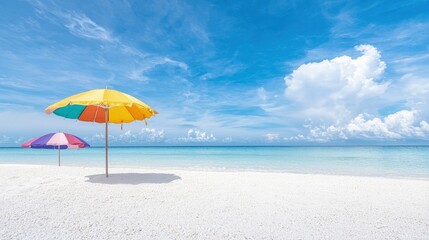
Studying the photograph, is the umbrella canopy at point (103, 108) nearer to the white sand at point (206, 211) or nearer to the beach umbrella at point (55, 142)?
the white sand at point (206, 211)

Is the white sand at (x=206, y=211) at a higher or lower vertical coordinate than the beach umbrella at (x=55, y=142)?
lower

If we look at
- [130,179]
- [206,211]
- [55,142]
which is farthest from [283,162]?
[206,211]

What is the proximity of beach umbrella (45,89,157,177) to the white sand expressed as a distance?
195 cm

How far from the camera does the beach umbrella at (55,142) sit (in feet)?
31.5

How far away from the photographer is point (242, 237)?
2957 millimetres

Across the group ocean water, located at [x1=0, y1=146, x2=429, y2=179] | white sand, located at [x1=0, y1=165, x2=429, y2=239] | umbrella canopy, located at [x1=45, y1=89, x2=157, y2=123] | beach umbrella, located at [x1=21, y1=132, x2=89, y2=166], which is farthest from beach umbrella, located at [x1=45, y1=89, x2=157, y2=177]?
ocean water, located at [x1=0, y1=146, x2=429, y2=179]

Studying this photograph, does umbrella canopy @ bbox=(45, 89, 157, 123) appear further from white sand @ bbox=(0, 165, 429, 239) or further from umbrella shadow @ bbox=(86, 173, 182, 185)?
white sand @ bbox=(0, 165, 429, 239)

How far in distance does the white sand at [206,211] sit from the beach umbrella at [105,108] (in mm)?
1951

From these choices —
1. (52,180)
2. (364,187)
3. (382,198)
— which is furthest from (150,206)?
(364,187)

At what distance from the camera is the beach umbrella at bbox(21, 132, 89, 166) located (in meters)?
9.61

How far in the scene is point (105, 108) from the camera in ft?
22.6

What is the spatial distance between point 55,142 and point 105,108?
4.35 m

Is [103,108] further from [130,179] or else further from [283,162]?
[283,162]

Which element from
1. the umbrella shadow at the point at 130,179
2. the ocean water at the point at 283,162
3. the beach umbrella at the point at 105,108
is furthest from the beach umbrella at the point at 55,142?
the ocean water at the point at 283,162
